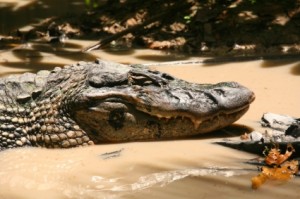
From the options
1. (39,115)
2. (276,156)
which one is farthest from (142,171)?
(39,115)

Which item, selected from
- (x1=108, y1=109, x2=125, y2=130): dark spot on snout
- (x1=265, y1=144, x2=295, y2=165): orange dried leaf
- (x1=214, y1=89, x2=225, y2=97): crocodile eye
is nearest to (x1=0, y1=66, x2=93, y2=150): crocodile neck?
(x1=108, y1=109, x2=125, y2=130): dark spot on snout

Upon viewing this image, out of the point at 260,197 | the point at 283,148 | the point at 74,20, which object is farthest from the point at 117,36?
the point at 260,197

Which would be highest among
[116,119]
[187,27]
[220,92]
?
[187,27]

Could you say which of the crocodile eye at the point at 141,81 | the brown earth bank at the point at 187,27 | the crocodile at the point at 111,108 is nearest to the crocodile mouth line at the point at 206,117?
the crocodile at the point at 111,108

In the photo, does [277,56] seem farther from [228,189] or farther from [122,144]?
[228,189]

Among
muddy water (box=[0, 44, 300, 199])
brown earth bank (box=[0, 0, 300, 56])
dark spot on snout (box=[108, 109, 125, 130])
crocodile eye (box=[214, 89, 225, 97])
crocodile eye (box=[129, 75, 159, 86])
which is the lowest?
muddy water (box=[0, 44, 300, 199])

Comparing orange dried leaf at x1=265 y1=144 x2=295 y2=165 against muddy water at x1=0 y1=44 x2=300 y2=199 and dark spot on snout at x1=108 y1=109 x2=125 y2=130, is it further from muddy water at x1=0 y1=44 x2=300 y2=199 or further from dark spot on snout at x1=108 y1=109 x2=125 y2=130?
dark spot on snout at x1=108 y1=109 x2=125 y2=130

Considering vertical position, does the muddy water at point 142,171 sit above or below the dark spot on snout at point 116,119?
below

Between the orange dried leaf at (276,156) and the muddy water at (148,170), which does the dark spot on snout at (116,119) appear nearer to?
the muddy water at (148,170)

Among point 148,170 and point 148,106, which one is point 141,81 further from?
point 148,170
